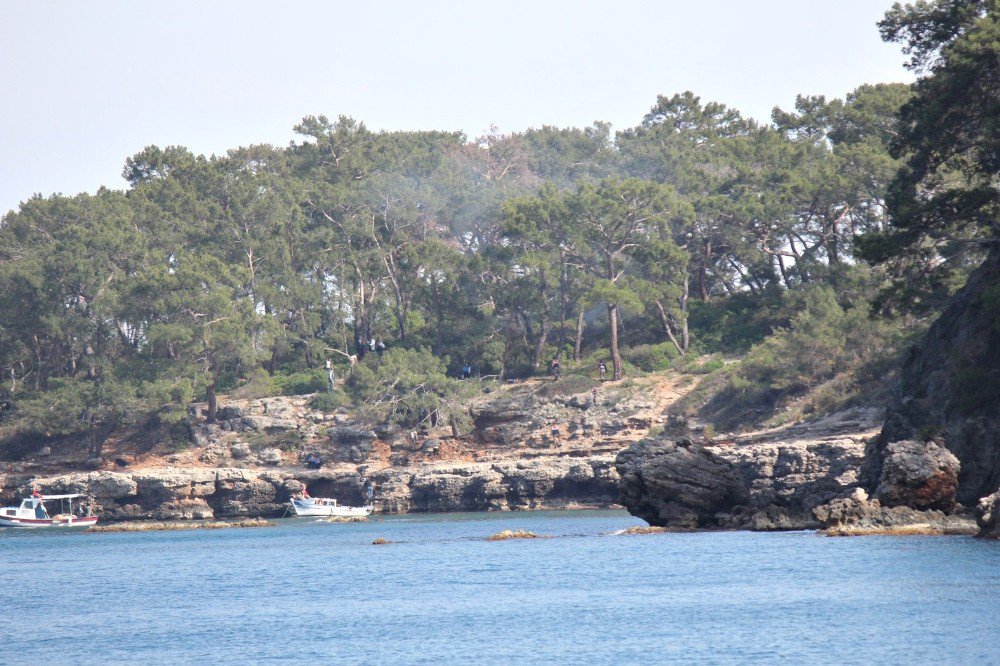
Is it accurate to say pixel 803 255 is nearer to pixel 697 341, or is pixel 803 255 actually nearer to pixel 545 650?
pixel 697 341

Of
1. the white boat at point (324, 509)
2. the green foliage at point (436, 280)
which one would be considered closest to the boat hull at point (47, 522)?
the green foliage at point (436, 280)

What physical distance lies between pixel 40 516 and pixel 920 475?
49420mm

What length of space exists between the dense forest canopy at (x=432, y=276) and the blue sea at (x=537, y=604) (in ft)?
77.2

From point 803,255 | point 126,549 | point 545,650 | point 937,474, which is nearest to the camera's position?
point 545,650

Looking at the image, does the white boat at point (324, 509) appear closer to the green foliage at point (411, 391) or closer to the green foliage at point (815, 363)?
the green foliage at point (411, 391)

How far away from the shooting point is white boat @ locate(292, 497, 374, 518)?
7019 centimetres

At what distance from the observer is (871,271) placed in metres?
67.1

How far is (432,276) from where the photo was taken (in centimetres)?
7969

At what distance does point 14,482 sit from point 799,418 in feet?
137

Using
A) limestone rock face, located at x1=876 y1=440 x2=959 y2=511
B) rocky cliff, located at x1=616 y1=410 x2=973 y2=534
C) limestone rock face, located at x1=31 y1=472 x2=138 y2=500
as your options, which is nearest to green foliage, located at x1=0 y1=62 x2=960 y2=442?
limestone rock face, located at x1=31 y1=472 x2=138 y2=500

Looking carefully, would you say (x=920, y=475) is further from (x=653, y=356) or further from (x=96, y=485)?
(x=96, y=485)

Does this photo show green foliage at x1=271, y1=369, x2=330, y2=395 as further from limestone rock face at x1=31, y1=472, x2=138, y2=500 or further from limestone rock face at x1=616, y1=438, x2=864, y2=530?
limestone rock face at x1=616, y1=438, x2=864, y2=530

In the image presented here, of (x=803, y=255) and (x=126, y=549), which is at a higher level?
(x=803, y=255)

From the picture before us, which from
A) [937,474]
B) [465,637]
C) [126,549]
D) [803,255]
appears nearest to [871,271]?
[803,255]
